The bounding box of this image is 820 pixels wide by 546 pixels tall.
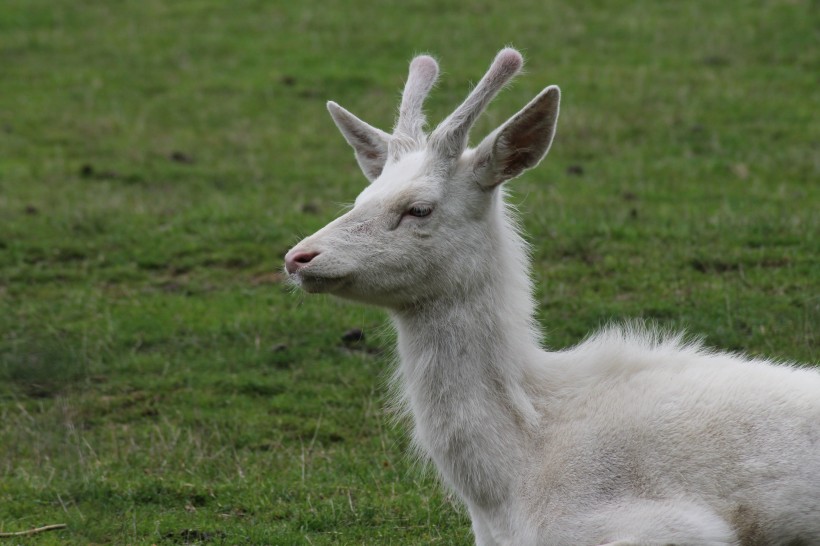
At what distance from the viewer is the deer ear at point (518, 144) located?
6.24 metres

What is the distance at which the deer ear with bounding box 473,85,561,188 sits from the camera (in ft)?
20.5

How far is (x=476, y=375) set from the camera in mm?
6453

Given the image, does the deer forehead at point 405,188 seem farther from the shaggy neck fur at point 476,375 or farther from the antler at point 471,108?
the shaggy neck fur at point 476,375

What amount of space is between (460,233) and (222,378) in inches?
166

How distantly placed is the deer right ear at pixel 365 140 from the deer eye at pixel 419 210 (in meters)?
0.95

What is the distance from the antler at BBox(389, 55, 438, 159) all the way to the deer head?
1.34 feet

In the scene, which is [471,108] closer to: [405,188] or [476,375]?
[405,188]

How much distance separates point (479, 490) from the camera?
6.27 metres

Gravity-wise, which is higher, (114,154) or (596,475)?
(596,475)

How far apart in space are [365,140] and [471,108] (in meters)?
1.16

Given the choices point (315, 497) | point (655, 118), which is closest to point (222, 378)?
point (315, 497)

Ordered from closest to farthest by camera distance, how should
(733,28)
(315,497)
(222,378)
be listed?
(315,497) → (222,378) → (733,28)

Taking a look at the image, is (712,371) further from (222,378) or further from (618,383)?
(222,378)

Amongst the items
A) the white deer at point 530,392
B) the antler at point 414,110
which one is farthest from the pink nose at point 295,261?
the antler at point 414,110
